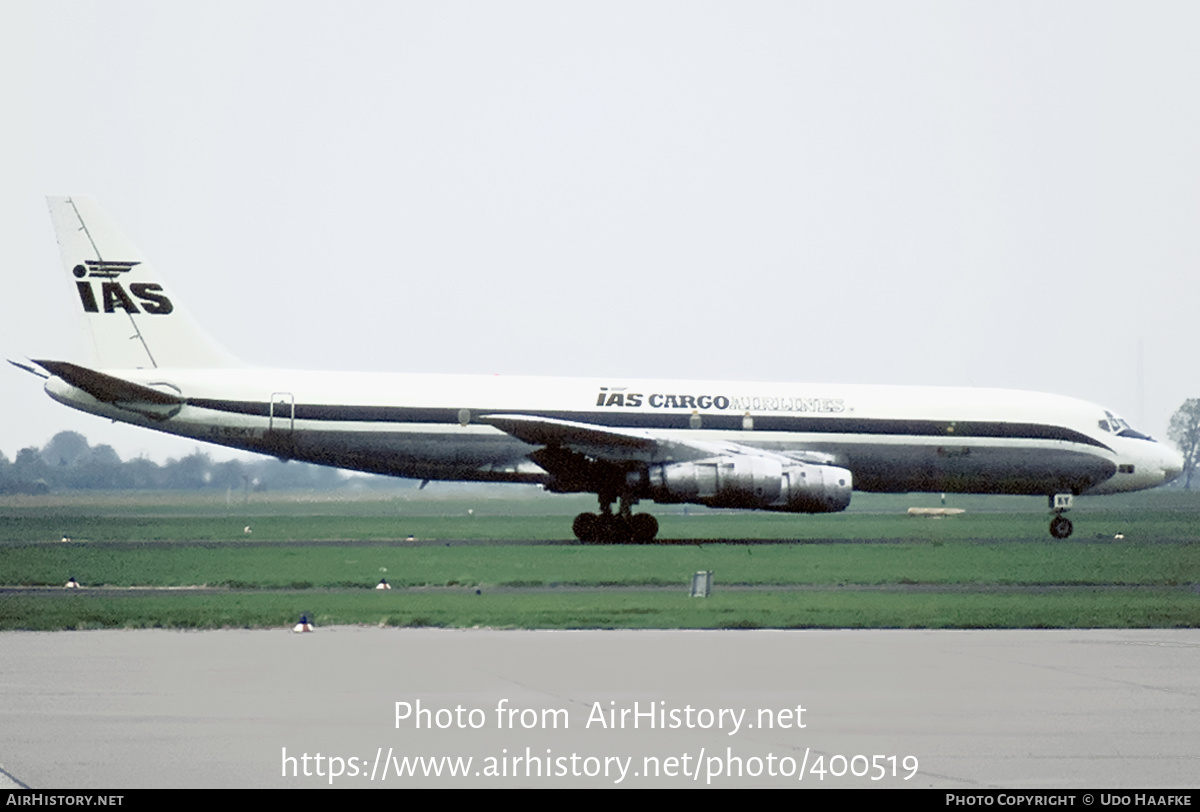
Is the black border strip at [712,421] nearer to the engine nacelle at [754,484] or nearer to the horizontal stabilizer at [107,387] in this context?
the horizontal stabilizer at [107,387]

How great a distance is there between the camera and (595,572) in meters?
23.2

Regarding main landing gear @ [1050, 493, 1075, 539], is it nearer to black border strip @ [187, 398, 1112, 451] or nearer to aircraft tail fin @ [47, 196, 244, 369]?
black border strip @ [187, 398, 1112, 451]

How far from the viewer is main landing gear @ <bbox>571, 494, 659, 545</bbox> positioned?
104 feet

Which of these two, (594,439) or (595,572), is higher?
(594,439)

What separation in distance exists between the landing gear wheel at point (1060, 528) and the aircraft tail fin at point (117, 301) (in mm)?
18996

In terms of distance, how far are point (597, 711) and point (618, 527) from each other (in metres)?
22.1

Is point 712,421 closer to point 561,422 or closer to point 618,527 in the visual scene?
point 618,527

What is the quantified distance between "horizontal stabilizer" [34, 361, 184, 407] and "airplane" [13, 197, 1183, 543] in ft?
0.14

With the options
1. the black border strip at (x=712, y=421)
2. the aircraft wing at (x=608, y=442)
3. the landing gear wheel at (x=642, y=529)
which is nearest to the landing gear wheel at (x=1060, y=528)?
the black border strip at (x=712, y=421)

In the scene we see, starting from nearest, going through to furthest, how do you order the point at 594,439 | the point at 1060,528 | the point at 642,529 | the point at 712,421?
the point at 594,439, the point at 642,529, the point at 712,421, the point at 1060,528

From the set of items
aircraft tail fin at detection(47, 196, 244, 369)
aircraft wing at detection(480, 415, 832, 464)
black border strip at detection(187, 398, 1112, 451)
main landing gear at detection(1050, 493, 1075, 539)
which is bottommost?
main landing gear at detection(1050, 493, 1075, 539)

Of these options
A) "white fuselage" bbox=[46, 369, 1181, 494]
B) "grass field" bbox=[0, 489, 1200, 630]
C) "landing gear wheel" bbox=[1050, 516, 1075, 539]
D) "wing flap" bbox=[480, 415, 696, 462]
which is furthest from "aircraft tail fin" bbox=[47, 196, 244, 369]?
"landing gear wheel" bbox=[1050, 516, 1075, 539]

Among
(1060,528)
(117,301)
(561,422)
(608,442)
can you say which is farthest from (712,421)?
(117,301)

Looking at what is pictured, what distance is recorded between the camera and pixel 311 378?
31828 millimetres
